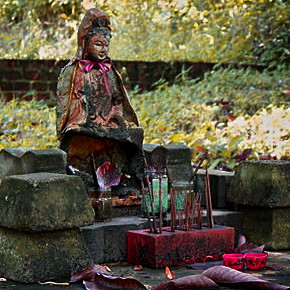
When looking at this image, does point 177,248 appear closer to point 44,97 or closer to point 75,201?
point 75,201

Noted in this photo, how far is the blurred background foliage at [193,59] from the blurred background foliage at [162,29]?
19mm

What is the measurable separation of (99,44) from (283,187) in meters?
1.87

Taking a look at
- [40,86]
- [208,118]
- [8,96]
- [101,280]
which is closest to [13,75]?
[8,96]

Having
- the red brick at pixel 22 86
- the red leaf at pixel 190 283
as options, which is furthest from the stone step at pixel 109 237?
the red brick at pixel 22 86

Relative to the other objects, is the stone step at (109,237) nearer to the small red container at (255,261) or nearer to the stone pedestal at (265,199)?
the small red container at (255,261)

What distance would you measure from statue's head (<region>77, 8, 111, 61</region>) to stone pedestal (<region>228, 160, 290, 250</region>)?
151cm

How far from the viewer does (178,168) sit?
7.00 meters

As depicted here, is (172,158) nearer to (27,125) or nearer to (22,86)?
(27,125)

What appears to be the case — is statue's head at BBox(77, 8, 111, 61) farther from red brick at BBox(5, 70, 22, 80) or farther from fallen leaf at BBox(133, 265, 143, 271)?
red brick at BBox(5, 70, 22, 80)

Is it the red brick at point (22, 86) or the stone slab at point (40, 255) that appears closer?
the stone slab at point (40, 255)

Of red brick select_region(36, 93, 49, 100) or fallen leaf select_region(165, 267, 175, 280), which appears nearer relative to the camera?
fallen leaf select_region(165, 267, 175, 280)

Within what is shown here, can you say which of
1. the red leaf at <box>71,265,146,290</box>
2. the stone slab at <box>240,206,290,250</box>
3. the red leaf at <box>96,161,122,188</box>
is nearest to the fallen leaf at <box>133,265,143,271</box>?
the red leaf at <box>71,265,146,290</box>

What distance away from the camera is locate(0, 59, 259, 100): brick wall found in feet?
40.9

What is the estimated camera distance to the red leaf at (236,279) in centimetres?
481
